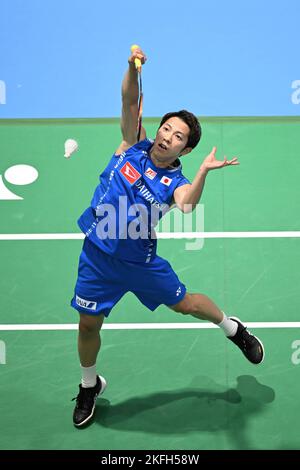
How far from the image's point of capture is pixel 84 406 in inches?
172

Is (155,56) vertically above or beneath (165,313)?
above

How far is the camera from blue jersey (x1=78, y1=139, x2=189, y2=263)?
12.8 ft

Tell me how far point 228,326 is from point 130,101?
1.80m

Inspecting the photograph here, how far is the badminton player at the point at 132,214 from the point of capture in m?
3.88

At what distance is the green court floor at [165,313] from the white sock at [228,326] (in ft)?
1.27

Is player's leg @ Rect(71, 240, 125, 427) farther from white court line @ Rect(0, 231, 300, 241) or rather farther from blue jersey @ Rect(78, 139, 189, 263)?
white court line @ Rect(0, 231, 300, 241)

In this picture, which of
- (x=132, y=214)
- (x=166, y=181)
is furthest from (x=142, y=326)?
(x=166, y=181)

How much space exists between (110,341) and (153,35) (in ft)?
14.3

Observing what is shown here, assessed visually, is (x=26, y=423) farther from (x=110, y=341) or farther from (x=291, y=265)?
(x=291, y=265)

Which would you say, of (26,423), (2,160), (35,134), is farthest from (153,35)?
(26,423)

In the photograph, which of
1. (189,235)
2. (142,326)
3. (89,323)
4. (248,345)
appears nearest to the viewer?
(89,323)

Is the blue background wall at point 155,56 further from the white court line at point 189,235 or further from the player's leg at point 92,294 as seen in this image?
the player's leg at point 92,294

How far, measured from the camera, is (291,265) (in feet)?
18.3

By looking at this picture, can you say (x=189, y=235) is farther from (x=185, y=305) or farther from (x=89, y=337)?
(x=89, y=337)
